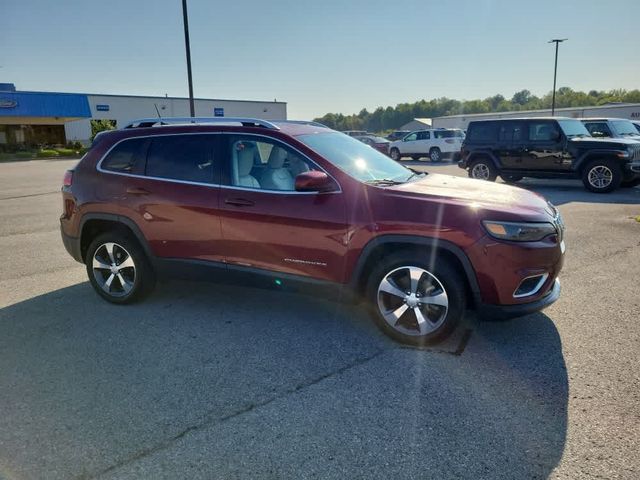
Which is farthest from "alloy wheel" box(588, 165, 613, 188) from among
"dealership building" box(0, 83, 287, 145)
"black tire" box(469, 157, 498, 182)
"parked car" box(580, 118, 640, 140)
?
"dealership building" box(0, 83, 287, 145)

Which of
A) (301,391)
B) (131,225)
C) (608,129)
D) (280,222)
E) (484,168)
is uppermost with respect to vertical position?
(608,129)

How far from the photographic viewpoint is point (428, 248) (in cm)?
362

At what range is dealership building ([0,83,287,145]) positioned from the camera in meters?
43.2

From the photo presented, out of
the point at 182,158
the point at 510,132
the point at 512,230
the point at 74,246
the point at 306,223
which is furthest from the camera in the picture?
the point at 510,132

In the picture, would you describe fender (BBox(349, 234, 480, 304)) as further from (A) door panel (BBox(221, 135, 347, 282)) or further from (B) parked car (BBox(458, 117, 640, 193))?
(B) parked car (BBox(458, 117, 640, 193))

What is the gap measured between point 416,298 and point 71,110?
50.3 m

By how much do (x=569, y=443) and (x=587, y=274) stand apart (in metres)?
3.45

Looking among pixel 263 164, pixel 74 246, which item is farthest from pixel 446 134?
pixel 74 246

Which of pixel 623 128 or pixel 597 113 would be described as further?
pixel 597 113

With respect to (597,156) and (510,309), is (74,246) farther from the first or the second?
(597,156)

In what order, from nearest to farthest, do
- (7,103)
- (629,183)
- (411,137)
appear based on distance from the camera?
(629,183), (411,137), (7,103)

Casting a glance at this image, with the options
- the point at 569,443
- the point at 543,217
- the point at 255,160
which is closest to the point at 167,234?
the point at 255,160

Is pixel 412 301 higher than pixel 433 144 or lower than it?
lower

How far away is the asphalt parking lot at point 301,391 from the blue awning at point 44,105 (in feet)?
151
